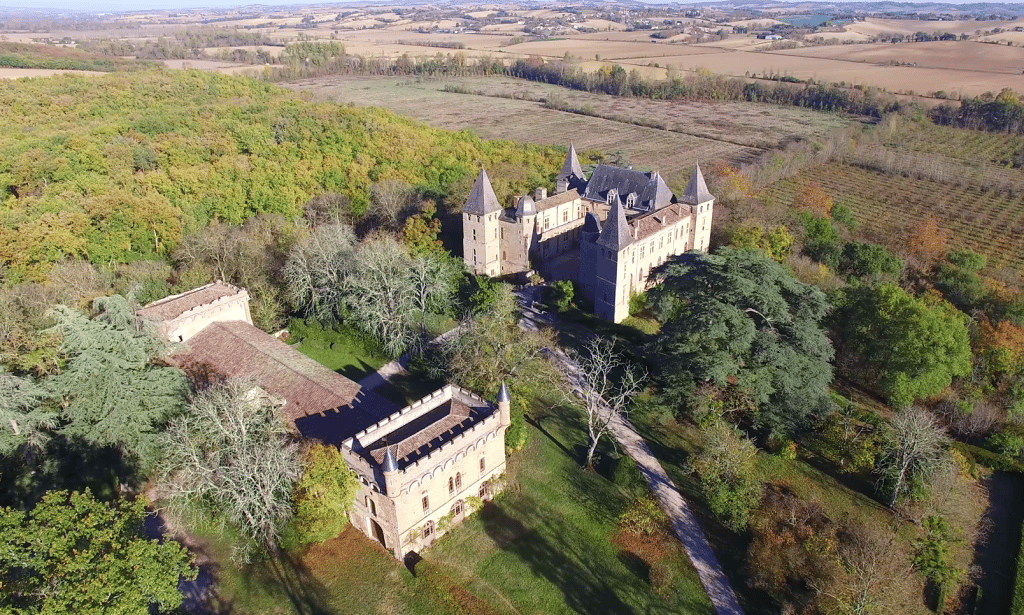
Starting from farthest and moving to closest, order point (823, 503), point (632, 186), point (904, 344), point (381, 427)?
point (632, 186)
point (904, 344)
point (823, 503)
point (381, 427)

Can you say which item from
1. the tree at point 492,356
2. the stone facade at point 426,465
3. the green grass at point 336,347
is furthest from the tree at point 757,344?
the green grass at point 336,347

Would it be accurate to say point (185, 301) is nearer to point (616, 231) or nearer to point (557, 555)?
point (557, 555)

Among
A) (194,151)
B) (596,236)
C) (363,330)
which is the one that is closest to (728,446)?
(596,236)

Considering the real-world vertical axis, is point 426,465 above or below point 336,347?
above

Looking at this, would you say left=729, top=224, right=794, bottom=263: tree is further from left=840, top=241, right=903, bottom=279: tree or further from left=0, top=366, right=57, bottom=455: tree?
left=0, top=366, right=57, bottom=455: tree

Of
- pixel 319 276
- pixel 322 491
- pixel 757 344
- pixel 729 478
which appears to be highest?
pixel 757 344

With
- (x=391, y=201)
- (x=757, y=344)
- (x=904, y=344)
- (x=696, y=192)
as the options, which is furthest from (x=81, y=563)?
(x=696, y=192)

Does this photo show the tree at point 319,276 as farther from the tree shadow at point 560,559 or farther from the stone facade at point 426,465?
the tree shadow at point 560,559
